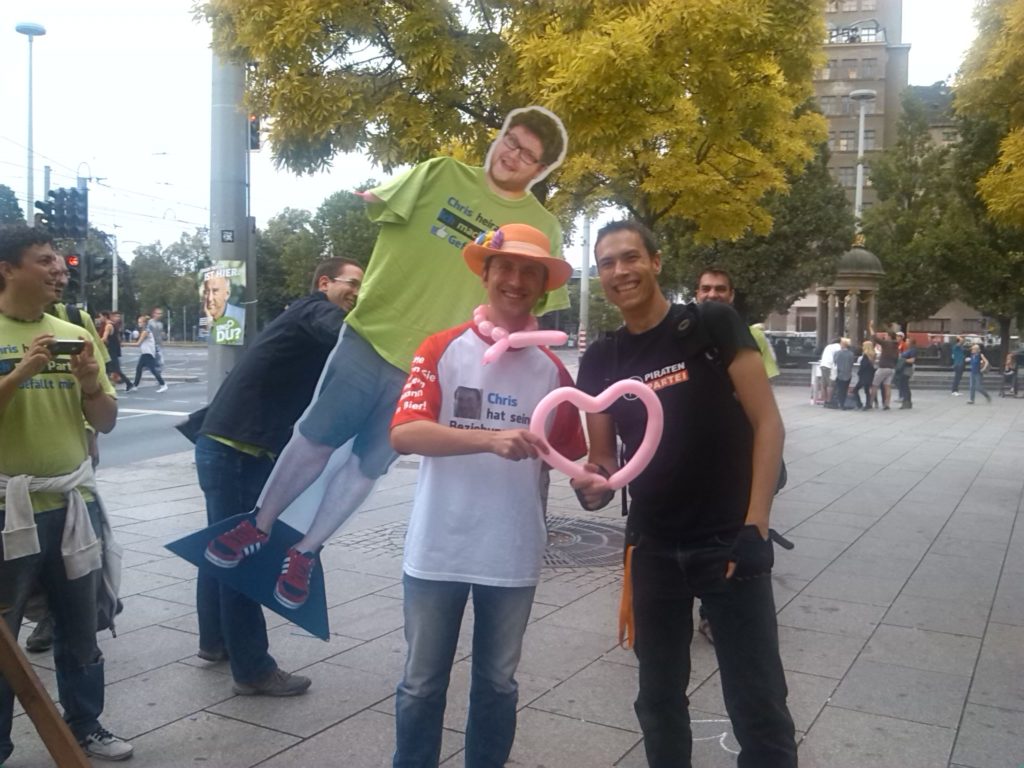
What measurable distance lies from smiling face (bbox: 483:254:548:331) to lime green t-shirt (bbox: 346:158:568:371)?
0.86 m

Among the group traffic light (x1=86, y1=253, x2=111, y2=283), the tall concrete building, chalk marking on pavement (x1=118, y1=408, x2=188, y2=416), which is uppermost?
the tall concrete building

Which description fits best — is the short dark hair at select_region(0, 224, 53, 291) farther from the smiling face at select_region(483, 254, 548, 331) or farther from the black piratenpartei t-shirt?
the black piratenpartei t-shirt

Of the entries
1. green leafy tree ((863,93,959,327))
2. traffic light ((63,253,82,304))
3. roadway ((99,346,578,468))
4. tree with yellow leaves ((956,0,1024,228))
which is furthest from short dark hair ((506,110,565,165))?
green leafy tree ((863,93,959,327))

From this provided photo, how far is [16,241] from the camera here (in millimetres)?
3473

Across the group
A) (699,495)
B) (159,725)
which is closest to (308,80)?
(159,725)

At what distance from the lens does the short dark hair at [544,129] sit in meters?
4.05

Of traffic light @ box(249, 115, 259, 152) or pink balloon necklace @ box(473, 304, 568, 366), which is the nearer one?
pink balloon necklace @ box(473, 304, 568, 366)

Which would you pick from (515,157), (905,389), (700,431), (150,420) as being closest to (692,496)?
(700,431)

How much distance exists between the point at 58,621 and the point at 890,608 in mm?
4563

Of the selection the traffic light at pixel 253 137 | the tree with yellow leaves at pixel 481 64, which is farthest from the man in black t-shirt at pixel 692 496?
the traffic light at pixel 253 137

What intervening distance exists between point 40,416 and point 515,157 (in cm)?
204

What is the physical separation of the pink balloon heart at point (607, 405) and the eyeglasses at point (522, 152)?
1542 millimetres

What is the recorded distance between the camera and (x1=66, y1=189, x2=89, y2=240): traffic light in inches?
674

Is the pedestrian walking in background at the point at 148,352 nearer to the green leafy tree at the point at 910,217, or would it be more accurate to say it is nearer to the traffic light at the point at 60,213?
the traffic light at the point at 60,213
